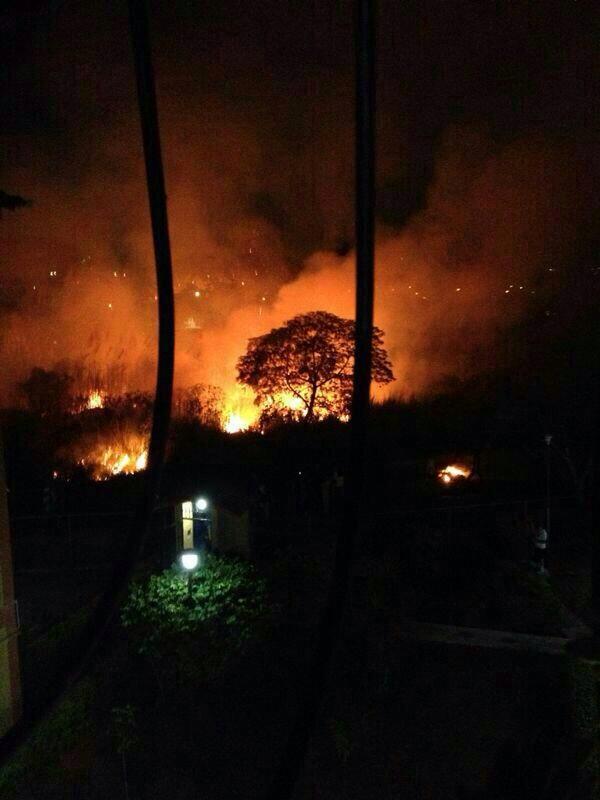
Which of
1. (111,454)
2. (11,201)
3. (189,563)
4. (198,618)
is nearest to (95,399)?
(111,454)

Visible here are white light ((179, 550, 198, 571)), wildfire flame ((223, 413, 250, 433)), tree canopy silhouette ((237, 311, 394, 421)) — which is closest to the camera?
white light ((179, 550, 198, 571))

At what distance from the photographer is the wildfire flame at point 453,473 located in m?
11.8

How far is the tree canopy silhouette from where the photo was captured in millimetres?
12984

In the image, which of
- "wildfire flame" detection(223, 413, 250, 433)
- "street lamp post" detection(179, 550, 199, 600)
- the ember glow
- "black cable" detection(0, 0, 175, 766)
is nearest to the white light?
"street lamp post" detection(179, 550, 199, 600)

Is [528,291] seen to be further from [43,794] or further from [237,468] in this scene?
[43,794]

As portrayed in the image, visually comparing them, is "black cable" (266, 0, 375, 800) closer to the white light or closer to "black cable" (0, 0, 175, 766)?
"black cable" (0, 0, 175, 766)

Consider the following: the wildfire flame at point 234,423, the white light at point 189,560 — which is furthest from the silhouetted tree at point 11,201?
the wildfire flame at point 234,423

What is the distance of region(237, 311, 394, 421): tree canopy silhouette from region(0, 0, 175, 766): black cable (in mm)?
11466

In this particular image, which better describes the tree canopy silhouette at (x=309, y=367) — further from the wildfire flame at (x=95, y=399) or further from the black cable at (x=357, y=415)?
the black cable at (x=357, y=415)

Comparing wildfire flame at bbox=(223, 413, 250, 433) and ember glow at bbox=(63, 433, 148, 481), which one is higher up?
wildfire flame at bbox=(223, 413, 250, 433)

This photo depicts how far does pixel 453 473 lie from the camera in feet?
39.6

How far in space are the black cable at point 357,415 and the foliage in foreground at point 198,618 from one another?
459 cm

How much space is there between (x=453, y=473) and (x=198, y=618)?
7878 millimetres

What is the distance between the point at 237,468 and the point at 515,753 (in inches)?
304
